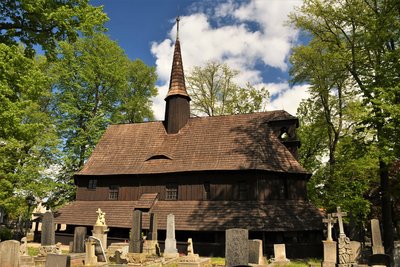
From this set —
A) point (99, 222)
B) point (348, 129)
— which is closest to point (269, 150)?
point (348, 129)

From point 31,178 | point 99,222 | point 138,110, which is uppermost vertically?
point 138,110

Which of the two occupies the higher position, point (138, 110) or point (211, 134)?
point (138, 110)

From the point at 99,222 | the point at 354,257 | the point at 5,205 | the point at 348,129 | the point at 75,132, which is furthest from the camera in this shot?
the point at 75,132

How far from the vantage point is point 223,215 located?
18.9 m

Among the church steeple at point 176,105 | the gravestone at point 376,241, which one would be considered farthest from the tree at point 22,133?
the gravestone at point 376,241

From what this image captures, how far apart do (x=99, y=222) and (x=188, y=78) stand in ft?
69.8

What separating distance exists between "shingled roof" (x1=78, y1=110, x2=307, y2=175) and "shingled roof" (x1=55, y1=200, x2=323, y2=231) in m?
2.18

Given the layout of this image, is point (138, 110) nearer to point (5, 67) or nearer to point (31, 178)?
point (31, 178)

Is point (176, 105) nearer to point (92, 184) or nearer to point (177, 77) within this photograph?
point (177, 77)

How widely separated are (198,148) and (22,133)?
40.0ft

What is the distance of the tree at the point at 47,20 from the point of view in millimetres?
12611

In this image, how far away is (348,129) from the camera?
87.2ft

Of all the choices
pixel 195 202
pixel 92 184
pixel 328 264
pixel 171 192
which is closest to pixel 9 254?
pixel 195 202

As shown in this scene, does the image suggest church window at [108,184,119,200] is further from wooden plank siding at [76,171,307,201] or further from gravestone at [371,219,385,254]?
gravestone at [371,219,385,254]
